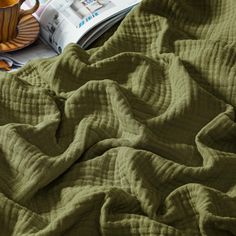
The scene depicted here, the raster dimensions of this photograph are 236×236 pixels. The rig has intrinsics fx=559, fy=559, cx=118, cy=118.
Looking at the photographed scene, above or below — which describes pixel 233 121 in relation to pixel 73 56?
below

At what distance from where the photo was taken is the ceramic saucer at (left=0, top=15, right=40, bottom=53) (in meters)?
1.19

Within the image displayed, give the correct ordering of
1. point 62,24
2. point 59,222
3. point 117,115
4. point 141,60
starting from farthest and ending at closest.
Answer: point 62,24, point 141,60, point 117,115, point 59,222

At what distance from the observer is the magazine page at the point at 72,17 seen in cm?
117

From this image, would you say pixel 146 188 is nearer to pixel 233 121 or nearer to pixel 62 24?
pixel 233 121

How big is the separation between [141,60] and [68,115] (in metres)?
0.17

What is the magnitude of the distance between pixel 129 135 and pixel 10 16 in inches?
19.7

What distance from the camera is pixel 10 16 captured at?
3.91 ft

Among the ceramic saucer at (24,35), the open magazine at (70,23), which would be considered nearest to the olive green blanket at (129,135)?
the open magazine at (70,23)

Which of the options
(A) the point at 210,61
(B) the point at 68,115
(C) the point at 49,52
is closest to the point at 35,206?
(B) the point at 68,115

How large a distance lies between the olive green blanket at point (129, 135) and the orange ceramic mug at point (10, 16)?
25 centimetres

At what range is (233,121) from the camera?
87 cm

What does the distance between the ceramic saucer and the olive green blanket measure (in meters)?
0.23

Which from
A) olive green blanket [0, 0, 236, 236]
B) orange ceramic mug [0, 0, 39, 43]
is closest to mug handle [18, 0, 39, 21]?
orange ceramic mug [0, 0, 39, 43]

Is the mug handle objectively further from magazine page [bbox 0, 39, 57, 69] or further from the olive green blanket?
the olive green blanket
